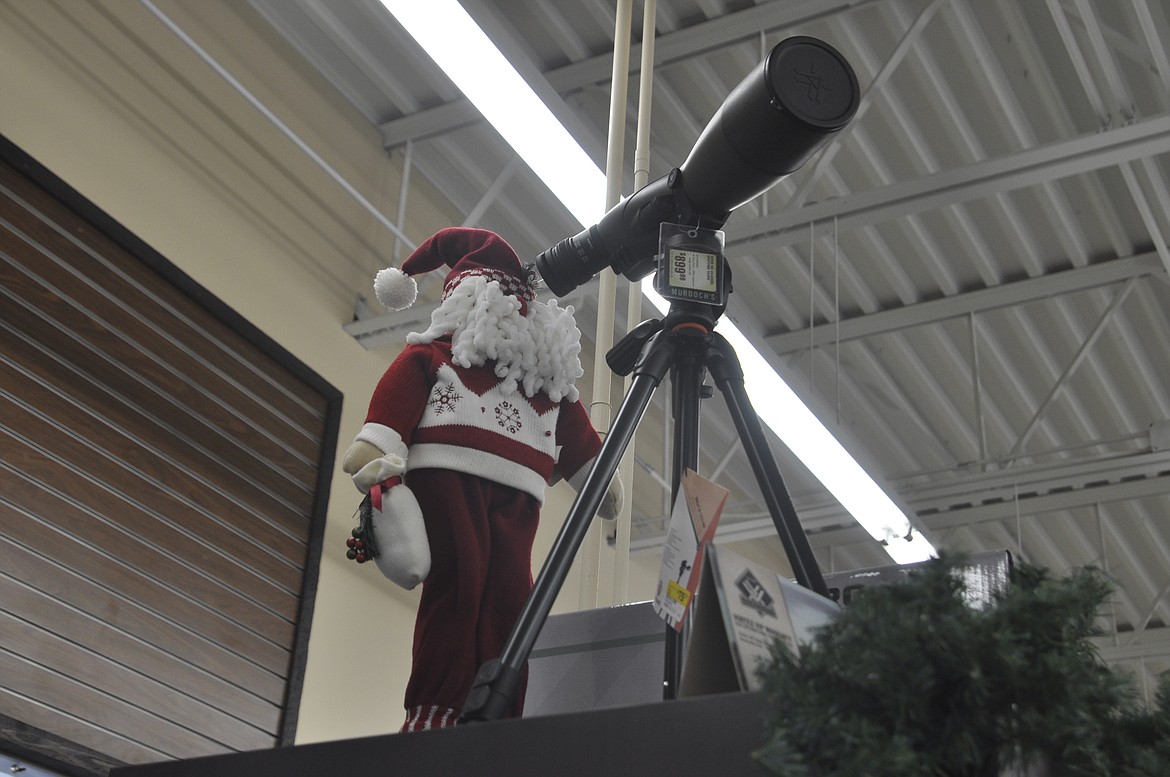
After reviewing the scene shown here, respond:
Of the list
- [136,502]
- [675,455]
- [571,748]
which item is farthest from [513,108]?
[571,748]

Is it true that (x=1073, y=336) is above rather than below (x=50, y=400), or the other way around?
above

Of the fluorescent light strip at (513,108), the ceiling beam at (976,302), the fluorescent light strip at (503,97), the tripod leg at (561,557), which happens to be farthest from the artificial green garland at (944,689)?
the ceiling beam at (976,302)

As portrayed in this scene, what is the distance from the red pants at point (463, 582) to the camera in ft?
4.41

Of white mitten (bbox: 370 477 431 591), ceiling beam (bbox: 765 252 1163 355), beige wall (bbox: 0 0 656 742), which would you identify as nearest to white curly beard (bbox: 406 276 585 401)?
white mitten (bbox: 370 477 431 591)

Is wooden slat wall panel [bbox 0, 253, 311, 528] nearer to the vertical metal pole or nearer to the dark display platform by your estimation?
the vertical metal pole

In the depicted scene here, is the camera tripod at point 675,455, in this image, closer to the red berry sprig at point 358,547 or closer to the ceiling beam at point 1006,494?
the red berry sprig at point 358,547

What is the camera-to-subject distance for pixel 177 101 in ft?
14.5

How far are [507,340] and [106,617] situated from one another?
2.64m

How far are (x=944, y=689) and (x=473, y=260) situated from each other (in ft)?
3.51

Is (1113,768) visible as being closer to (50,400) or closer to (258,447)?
(50,400)

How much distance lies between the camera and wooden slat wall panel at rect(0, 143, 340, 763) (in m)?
3.50

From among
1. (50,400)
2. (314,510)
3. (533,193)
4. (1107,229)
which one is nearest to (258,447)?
(314,510)

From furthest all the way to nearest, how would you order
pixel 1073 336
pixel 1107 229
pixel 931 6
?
pixel 1073 336 → pixel 1107 229 → pixel 931 6

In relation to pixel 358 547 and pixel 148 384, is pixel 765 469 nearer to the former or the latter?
pixel 358 547
